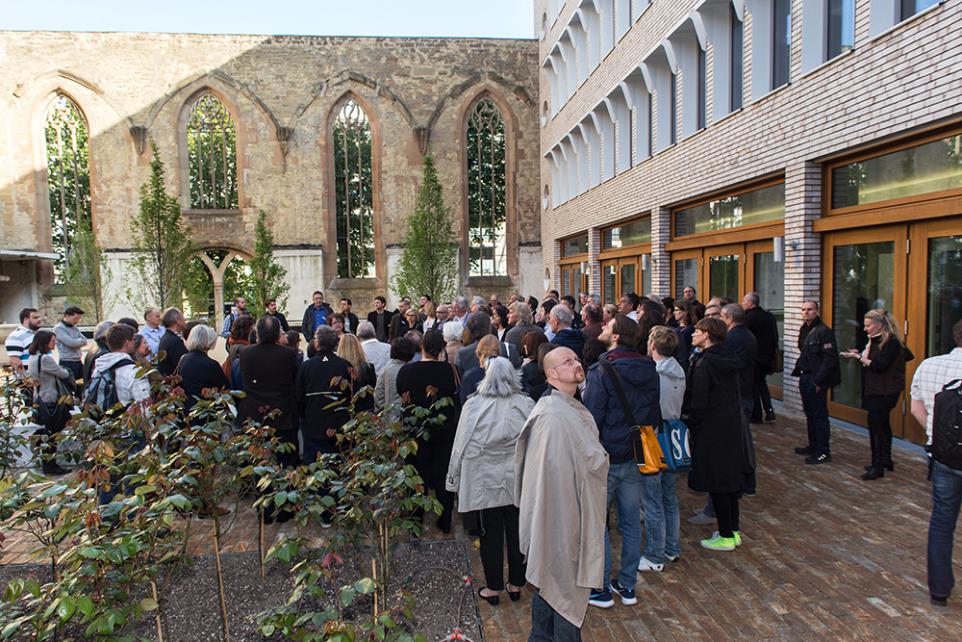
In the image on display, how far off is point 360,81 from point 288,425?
81.7ft

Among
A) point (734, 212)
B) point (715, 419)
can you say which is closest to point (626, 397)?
point (715, 419)

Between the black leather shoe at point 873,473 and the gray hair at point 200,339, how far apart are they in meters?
6.61

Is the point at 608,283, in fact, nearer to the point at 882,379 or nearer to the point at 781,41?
the point at 781,41

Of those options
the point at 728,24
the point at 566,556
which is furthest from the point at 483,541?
the point at 728,24

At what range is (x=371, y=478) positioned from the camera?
312 cm

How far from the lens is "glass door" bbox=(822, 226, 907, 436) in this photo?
7805 mm

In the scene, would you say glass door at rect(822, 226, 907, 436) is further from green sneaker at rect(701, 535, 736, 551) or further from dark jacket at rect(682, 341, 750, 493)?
dark jacket at rect(682, 341, 750, 493)

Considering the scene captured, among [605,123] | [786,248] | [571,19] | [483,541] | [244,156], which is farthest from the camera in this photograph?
[244,156]

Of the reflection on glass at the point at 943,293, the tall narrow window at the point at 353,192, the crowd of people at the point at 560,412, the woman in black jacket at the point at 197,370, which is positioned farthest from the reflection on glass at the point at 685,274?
the tall narrow window at the point at 353,192

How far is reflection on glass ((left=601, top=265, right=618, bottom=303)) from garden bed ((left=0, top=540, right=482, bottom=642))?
14188mm

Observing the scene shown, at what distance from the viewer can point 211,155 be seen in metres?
28.0

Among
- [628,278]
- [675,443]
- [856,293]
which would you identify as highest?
[628,278]

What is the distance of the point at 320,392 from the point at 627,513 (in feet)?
9.24

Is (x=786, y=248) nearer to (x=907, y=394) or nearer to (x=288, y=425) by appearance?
(x=907, y=394)
